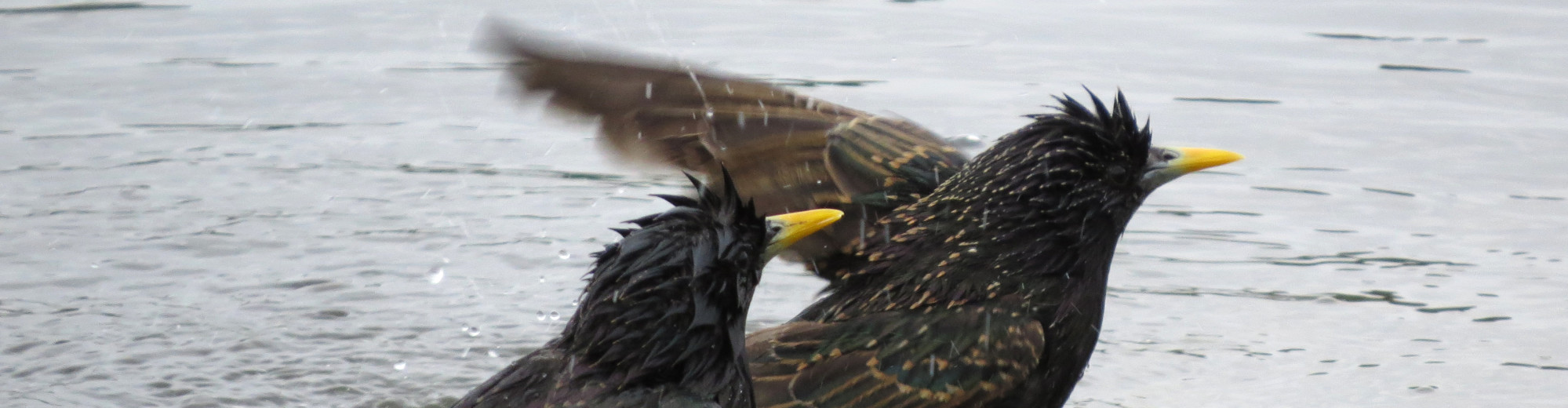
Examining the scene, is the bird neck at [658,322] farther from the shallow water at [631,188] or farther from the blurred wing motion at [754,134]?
the shallow water at [631,188]

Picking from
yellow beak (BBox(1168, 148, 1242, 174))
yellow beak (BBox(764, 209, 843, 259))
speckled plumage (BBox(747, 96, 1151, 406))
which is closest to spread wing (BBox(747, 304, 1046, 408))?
speckled plumage (BBox(747, 96, 1151, 406))

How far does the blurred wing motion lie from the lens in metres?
5.71

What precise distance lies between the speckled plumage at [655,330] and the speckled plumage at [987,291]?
1.88ft

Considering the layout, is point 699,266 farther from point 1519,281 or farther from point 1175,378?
point 1519,281

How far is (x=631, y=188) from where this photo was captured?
9.24 metres

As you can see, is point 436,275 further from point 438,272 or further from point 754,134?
point 754,134

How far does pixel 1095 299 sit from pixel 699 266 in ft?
4.38

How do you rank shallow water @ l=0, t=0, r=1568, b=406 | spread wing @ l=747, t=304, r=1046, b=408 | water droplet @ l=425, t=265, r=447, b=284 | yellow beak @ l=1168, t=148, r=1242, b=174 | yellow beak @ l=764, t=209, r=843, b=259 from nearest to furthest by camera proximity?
yellow beak @ l=764, t=209, r=843, b=259, spread wing @ l=747, t=304, r=1046, b=408, yellow beak @ l=1168, t=148, r=1242, b=174, shallow water @ l=0, t=0, r=1568, b=406, water droplet @ l=425, t=265, r=447, b=284

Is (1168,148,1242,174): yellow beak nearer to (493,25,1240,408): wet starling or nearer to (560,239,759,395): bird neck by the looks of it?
(493,25,1240,408): wet starling

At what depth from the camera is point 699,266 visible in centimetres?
432

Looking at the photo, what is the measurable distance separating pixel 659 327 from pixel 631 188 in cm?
501

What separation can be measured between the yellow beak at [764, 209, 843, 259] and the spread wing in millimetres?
429

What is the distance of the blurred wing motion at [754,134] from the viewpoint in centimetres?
571

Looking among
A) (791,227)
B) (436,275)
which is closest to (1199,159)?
(791,227)
